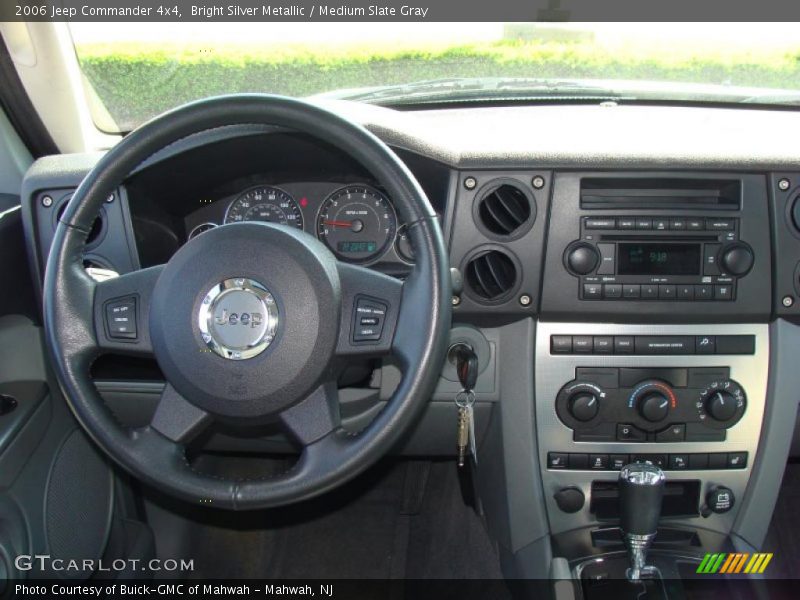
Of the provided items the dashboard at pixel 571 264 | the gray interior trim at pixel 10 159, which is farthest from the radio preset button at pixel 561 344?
the gray interior trim at pixel 10 159

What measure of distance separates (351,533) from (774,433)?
54.8 inches

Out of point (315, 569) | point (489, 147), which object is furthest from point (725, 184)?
point (315, 569)

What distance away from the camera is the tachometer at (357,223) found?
1.86 meters

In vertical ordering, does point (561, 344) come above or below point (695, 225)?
below

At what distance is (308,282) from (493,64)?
1.10 m

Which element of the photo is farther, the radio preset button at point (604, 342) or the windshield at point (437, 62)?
the windshield at point (437, 62)

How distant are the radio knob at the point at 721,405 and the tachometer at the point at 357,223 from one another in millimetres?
865

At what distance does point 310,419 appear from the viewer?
1.40 meters

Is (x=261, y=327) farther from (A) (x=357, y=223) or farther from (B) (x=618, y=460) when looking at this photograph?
(B) (x=618, y=460)

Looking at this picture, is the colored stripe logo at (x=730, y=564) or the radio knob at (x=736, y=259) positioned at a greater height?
the radio knob at (x=736, y=259)

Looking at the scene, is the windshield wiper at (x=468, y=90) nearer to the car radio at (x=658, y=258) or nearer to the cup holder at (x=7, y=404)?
the car radio at (x=658, y=258)

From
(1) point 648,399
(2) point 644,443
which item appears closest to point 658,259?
(1) point 648,399

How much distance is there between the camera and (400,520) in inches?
106

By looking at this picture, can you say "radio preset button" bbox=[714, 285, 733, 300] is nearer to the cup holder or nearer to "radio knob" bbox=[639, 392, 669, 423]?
"radio knob" bbox=[639, 392, 669, 423]
